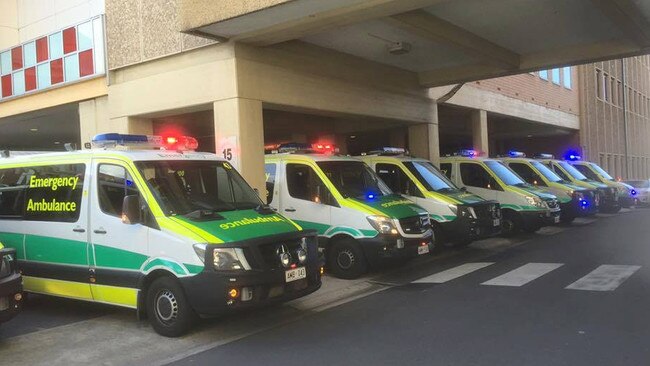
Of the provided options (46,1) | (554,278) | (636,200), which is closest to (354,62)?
(554,278)

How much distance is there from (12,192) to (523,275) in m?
7.65

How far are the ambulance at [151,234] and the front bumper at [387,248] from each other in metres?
2.30

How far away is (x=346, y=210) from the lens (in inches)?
374

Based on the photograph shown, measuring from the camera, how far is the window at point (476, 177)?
561 inches

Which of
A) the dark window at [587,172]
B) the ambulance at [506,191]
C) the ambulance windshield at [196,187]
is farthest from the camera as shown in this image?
the dark window at [587,172]

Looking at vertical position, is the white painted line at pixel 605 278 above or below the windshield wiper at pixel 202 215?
below

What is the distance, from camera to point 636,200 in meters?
24.0

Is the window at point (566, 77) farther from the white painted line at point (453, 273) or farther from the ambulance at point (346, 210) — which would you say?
the ambulance at point (346, 210)

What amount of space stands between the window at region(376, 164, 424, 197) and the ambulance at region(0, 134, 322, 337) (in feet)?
16.5

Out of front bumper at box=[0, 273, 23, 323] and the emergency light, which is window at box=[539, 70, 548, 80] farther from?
front bumper at box=[0, 273, 23, 323]

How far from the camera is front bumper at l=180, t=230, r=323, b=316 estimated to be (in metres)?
5.95

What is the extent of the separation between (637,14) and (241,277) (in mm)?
8801

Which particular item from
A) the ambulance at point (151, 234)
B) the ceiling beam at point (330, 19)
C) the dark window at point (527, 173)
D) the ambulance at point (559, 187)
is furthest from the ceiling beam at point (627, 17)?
the ambulance at point (151, 234)

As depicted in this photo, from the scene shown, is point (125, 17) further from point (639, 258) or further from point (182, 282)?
point (639, 258)
